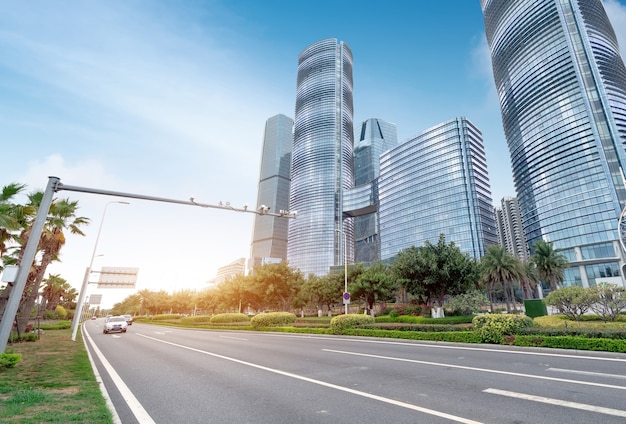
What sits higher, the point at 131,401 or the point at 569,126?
the point at 569,126

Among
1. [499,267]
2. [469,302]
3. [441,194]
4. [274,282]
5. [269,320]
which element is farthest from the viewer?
[441,194]

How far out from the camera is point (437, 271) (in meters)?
30.6

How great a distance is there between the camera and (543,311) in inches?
952

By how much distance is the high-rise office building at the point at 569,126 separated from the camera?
79000 mm

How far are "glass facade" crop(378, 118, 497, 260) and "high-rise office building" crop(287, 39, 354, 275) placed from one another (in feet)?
136

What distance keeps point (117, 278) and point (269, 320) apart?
20.6 metres

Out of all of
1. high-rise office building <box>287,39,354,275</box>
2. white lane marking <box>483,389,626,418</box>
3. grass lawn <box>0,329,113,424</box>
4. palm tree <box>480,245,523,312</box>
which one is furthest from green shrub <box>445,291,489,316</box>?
high-rise office building <box>287,39,354,275</box>

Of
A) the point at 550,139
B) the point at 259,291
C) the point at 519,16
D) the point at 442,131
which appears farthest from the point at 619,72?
the point at 259,291

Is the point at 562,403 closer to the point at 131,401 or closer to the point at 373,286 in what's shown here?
the point at 131,401

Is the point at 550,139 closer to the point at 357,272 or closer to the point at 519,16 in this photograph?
the point at 519,16

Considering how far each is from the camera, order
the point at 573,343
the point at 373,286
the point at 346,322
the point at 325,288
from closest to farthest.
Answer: the point at 573,343 < the point at 346,322 < the point at 373,286 < the point at 325,288

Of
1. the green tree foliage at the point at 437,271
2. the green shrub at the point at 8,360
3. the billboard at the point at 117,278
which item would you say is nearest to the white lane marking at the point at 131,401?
the green shrub at the point at 8,360

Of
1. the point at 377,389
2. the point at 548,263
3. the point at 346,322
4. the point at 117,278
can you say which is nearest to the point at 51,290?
the point at 117,278

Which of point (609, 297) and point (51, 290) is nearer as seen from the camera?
point (609, 297)
